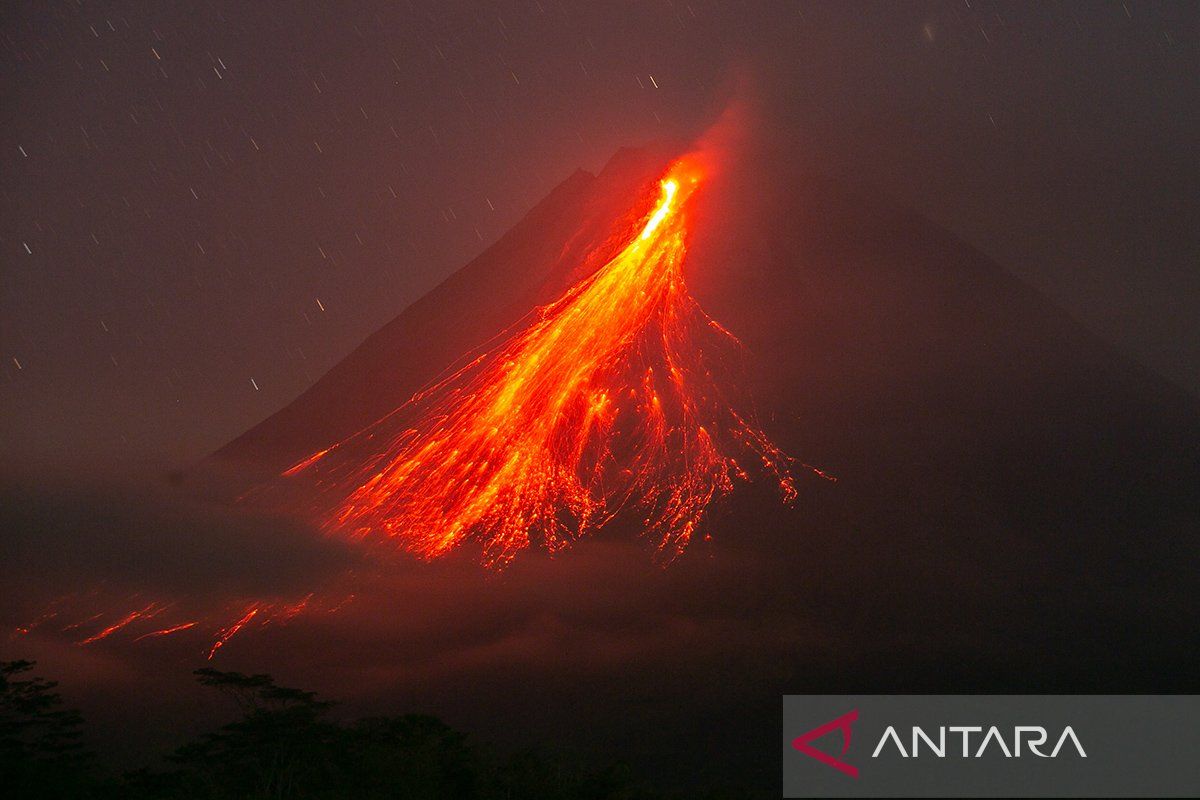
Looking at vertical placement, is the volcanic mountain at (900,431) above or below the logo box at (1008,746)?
above

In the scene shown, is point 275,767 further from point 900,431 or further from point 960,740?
point 900,431

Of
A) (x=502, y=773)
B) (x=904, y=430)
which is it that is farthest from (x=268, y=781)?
(x=904, y=430)

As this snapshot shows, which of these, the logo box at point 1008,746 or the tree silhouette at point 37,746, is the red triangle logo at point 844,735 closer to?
the logo box at point 1008,746

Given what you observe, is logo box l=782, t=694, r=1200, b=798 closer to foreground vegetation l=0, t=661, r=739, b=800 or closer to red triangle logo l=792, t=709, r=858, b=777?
red triangle logo l=792, t=709, r=858, b=777

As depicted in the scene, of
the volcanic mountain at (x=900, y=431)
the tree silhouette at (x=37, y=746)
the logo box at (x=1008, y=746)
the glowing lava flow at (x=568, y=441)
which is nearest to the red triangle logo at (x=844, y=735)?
the logo box at (x=1008, y=746)

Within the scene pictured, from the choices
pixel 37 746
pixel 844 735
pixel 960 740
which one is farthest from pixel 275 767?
pixel 960 740

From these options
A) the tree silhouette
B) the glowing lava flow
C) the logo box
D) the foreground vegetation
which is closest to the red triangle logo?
the logo box
